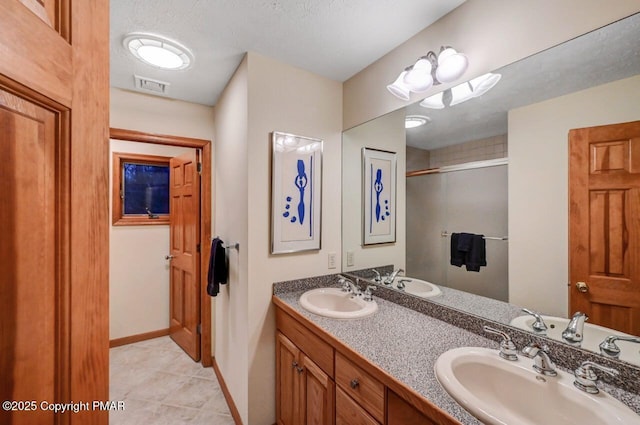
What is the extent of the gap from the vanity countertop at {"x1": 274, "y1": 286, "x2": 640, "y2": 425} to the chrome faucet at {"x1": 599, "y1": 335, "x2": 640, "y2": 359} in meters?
0.12

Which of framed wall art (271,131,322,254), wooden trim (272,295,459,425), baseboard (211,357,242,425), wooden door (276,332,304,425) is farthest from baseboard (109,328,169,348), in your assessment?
wooden trim (272,295,459,425)

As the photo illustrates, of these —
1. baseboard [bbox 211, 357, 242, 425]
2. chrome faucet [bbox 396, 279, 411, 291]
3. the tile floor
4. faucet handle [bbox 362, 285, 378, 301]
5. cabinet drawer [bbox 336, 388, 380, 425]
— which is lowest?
the tile floor

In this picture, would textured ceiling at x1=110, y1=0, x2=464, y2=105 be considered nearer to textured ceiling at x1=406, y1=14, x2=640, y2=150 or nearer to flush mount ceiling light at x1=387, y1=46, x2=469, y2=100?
flush mount ceiling light at x1=387, y1=46, x2=469, y2=100

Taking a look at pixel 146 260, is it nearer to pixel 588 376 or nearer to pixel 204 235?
pixel 204 235

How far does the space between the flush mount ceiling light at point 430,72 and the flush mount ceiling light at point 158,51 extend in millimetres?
1290

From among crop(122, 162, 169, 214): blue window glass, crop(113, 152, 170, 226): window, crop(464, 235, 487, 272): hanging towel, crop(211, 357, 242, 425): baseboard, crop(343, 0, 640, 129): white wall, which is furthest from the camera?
crop(122, 162, 169, 214): blue window glass

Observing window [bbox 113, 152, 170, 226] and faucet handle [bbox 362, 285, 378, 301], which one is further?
window [bbox 113, 152, 170, 226]

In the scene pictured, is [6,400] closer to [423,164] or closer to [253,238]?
[253,238]

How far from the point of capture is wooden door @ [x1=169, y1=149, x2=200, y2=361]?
249 centimetres

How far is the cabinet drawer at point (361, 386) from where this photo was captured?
0.95 metres

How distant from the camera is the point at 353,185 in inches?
78.9

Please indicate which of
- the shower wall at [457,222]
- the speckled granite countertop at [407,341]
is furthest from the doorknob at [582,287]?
the speckled granite countertop at [407,341]

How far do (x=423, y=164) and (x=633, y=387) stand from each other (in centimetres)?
119

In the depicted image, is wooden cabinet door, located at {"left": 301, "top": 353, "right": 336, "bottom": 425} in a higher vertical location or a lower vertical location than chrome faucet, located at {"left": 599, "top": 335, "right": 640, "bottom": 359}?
lower
